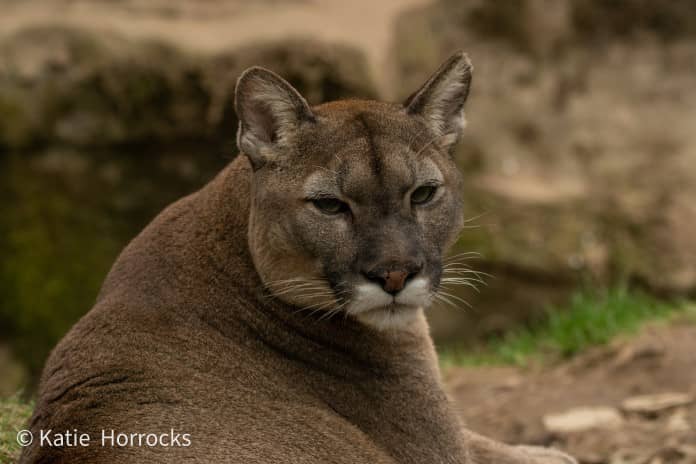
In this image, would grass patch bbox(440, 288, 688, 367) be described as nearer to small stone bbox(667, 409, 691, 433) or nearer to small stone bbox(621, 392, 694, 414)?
small stone bbox(621, 392, 694, 414)

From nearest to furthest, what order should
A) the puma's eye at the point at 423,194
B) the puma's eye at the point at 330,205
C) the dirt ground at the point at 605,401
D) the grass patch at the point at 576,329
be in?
the puma's eye at the point at 330,205
the puma's eye at the point at 423,194
the dirt ground at the point at 605,401
the grass patch at the point at 576,329

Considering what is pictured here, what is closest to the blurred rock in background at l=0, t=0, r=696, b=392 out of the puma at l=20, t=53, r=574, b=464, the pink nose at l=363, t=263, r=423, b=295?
the puma at l=20, t=53, r=574, b=464

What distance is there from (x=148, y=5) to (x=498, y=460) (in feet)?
20.7

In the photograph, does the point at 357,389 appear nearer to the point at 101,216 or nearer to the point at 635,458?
the point at 635,458

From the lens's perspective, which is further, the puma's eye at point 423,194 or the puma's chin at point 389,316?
the puma's eye at point 423,194

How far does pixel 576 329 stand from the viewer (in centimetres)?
870

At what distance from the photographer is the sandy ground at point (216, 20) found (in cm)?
973

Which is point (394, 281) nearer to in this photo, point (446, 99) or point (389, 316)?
point (389, 316)

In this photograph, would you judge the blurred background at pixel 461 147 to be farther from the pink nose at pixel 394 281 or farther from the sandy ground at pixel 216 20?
the pink nose at pixel 394 281

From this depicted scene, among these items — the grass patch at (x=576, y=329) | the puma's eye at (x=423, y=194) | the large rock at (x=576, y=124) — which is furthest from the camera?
the large rock at (x=576, y=124)

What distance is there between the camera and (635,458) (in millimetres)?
6504

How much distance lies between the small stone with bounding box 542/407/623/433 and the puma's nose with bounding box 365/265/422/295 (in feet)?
9.83

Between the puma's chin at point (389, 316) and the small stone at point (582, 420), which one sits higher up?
the puma's chin at point (389, 316)

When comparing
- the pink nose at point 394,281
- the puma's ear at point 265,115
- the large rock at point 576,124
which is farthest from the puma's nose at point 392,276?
the large rock at point 576,124
